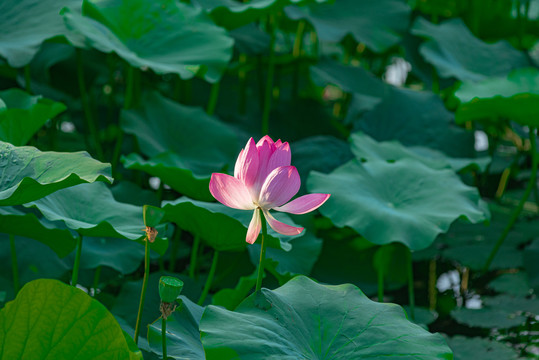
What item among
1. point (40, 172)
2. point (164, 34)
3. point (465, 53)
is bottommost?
point (465, 53)

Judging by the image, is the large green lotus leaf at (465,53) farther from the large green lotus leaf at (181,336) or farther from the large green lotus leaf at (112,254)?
the large green lotus leaf at (181,336)

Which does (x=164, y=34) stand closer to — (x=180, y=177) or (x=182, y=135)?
(x=182, y=135)

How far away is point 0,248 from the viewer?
132 centimetres

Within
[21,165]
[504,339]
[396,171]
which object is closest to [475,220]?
[396,171]

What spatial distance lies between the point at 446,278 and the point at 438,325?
31 cm

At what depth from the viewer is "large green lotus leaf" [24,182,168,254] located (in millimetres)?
985

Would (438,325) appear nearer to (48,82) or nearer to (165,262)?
(165,262)

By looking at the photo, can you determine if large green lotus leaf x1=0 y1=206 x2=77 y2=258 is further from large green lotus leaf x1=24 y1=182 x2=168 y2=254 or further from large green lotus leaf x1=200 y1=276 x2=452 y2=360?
large green lotus leaf x1=200 y1=276 x2=452 y2=360

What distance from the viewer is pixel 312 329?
0.86 metres

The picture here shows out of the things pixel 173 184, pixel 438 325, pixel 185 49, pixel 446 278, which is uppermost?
pixel 185 49

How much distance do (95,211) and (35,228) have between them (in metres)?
0.10

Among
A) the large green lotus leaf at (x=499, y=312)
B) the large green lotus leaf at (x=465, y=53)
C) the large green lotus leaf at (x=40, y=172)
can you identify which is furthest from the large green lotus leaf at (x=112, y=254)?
the large green lotus leaf at (x=465, y=53)

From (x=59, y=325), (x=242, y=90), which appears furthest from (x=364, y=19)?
(x=59, y=325)

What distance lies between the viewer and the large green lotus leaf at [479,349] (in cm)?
141
